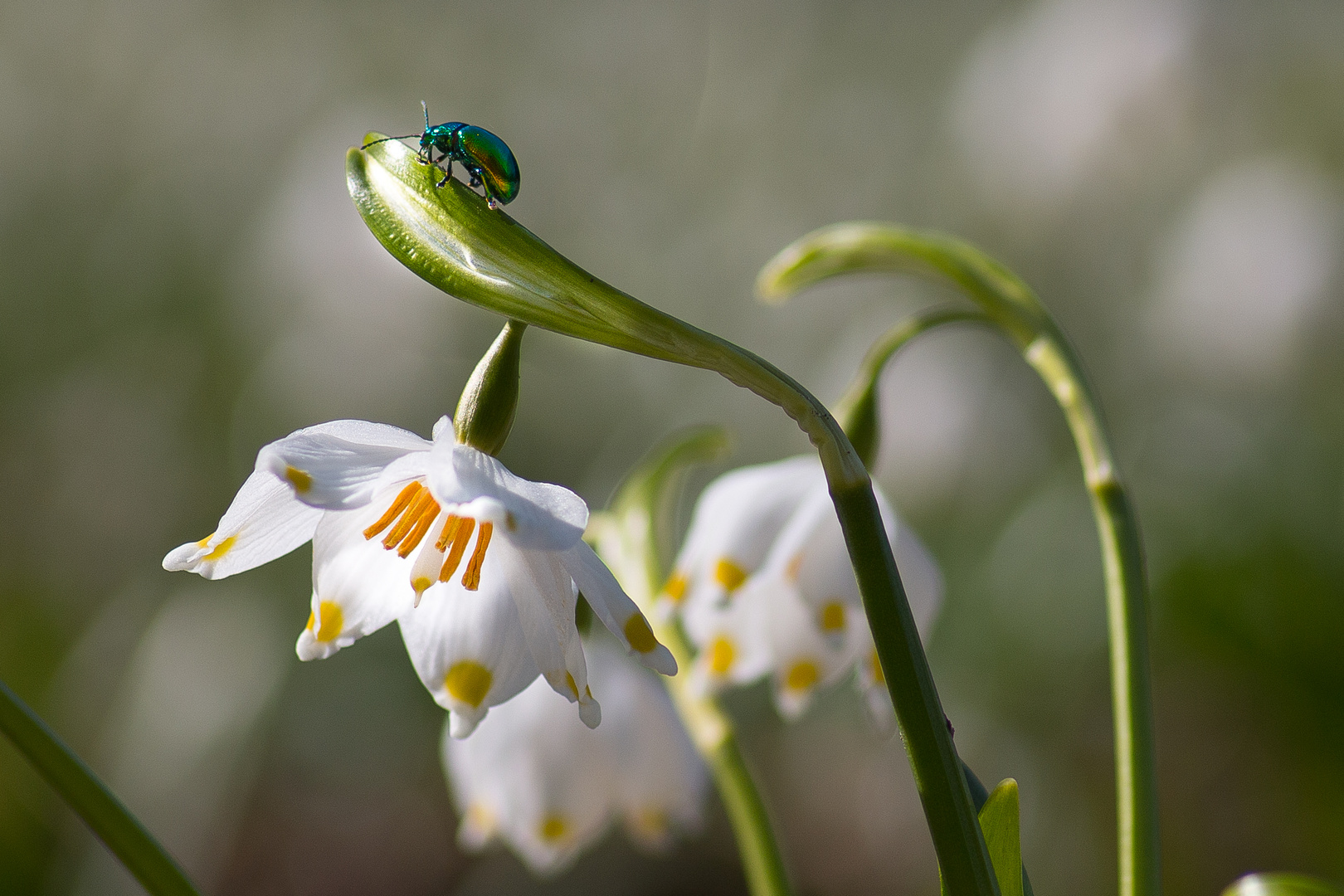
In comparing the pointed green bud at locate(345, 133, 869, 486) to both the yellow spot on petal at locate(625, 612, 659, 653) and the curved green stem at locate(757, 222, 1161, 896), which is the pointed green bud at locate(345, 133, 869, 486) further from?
the curved green stem at locate(757, 222, 1161, 896)

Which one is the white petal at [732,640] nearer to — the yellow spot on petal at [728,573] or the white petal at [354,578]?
the yellow spot on petal at [728,573]

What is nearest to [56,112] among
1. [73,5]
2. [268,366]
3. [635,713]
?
[73,5]

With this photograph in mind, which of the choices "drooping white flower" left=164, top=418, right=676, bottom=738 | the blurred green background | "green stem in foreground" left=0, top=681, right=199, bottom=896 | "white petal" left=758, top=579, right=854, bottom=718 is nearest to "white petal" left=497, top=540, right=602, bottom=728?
"drooping white flower" left=164, top=418, right=676, bottom=738

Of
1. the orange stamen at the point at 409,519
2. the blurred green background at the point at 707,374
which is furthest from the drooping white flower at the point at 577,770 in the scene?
the blurred green background at the point at 707,374

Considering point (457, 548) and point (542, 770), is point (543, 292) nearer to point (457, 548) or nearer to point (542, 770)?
point (457, 548)

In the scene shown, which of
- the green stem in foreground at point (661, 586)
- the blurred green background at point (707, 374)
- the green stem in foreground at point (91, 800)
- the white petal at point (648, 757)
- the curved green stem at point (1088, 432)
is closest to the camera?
the green stem in foreground at point (91, 800)
